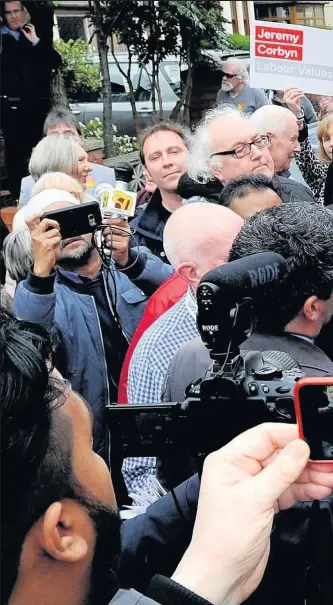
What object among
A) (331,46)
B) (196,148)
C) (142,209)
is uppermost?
(331,46)

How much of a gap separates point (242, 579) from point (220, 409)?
259 millimetres

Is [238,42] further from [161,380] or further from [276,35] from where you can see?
[161,380]

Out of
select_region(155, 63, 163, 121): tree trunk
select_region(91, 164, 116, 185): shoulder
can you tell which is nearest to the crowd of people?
select_region(91, 164, 116, 185): shoulder

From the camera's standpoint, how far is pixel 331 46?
14.8 ft

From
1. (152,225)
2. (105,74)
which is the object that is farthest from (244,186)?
(105,74)

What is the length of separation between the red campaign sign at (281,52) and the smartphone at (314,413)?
11.8ft

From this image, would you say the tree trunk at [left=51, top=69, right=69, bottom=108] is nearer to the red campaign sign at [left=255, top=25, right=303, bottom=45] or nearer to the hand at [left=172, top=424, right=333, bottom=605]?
the red campaign sign at [left=255, top=25, right=303, bottom=45]

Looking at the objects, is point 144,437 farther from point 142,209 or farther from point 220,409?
point 142,209

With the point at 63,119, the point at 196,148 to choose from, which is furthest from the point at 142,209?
the point at 63,119

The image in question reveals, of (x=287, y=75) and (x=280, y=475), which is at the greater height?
(x=287, y=75)

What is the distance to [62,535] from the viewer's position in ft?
4.03

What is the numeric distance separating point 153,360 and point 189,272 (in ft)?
1.05

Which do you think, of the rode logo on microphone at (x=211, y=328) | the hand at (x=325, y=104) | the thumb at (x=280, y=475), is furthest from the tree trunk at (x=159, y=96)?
the thumb at (x=280, y=475)

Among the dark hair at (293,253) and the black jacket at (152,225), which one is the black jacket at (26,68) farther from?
the dark hair at (293,253)
